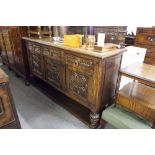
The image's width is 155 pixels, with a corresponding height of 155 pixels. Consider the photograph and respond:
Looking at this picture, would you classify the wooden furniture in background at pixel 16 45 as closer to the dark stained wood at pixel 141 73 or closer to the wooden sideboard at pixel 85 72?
the wooden sideboard at pixel 85 72

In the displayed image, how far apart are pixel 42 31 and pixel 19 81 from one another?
1182 mm

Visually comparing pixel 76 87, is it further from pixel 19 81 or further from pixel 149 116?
pixel 19 81

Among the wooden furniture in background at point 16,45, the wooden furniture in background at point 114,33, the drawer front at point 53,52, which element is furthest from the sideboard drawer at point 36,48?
the wooden furniture in background at point 114,33

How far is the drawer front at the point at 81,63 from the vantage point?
137 cm

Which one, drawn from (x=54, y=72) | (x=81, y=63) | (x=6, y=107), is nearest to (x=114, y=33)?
(x=81, y=63)

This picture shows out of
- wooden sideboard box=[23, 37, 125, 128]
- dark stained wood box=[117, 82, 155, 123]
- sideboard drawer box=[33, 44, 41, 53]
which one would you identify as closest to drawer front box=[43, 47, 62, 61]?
wooden sideboard box=[23, 37, 125, 128]

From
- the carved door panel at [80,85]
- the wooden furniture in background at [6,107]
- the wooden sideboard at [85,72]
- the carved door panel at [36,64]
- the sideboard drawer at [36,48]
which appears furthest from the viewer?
the carved door panel at [36,64]

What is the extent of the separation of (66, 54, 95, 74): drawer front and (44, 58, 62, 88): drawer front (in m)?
0.23

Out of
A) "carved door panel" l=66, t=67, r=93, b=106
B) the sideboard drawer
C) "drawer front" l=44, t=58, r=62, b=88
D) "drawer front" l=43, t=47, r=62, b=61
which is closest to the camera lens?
"carved door panel" l=66, t=67, r=93, b=106

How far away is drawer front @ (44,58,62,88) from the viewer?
1.82 meters

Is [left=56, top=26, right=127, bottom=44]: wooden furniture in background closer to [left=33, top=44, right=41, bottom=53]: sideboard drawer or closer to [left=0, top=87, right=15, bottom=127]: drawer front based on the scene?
[left=33, top=44, right=41, bottom=53]: sideboard drawer
